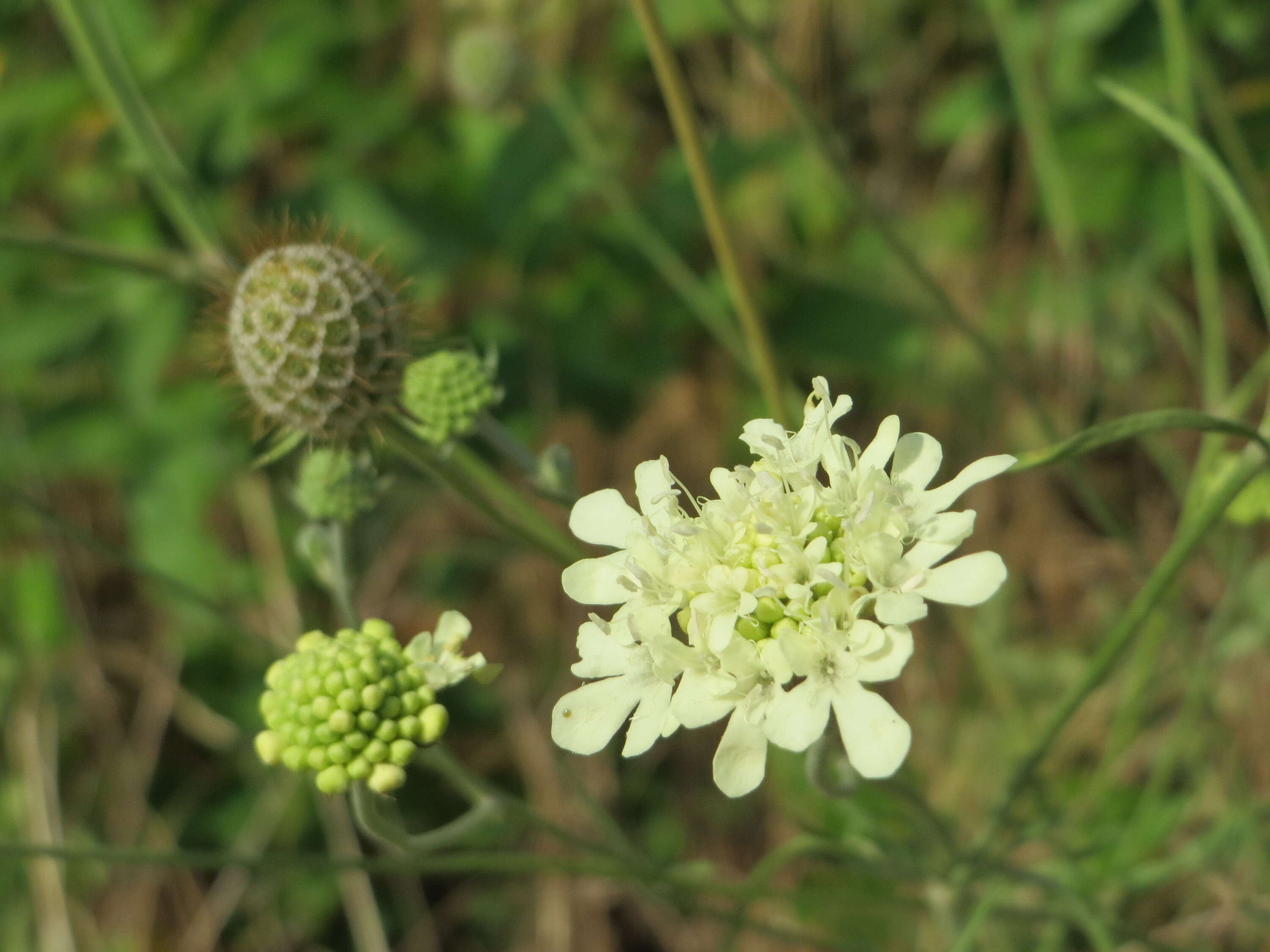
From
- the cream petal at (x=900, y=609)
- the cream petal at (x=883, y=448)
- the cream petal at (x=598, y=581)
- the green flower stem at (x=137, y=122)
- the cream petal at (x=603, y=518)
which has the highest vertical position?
the green flower stem at (x=137, y=122)

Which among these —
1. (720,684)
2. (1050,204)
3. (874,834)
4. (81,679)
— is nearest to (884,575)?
(720,684)

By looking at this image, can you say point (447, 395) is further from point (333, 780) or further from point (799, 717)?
point (799, 717)

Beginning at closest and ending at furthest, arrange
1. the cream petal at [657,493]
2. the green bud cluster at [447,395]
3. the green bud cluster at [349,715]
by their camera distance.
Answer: the cream petal at [657,493] < the green bud cluster at [349,715] < the green bud cluster at [447,395]

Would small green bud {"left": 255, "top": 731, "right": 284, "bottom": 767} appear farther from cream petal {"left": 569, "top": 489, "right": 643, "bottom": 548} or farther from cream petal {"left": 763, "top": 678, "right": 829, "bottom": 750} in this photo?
cream petal {"left": 763, "top": 678, "right": 829, "bottom": 750}

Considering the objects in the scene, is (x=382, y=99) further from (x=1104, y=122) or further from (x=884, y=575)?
(x=884, y=575)

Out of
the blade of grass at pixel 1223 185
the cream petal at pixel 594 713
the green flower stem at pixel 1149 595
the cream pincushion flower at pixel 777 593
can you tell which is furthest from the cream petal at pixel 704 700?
the blade of grass at pixel 1223 185

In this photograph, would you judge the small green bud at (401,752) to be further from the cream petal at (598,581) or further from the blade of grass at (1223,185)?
the blade of grass at (1223,185)
